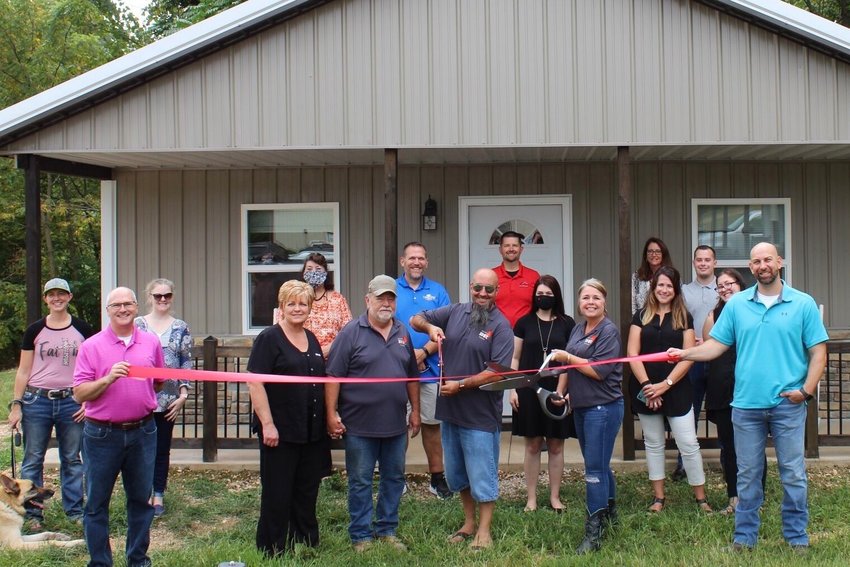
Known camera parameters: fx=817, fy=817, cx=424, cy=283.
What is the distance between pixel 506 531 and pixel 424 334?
1583mm

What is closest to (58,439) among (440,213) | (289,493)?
(289,493)

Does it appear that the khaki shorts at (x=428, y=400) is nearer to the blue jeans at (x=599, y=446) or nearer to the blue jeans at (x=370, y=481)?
the blue jeans at (x=370, y=481)

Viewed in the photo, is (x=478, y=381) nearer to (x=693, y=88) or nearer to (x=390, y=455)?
(x=390, y=455)

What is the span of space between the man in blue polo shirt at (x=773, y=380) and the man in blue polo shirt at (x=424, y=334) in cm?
203

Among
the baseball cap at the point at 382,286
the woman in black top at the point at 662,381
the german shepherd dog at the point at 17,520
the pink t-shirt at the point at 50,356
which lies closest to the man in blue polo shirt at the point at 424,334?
the baseball cap at the point at 382,286

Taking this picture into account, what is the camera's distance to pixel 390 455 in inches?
193

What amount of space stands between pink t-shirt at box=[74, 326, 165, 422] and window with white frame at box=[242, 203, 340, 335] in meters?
4.07

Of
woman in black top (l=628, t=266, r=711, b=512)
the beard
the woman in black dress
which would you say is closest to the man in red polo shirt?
the woman in black dress

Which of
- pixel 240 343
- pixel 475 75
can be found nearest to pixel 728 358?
pixel 475 75

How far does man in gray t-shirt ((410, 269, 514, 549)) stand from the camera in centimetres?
477

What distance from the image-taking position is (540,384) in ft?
18.1

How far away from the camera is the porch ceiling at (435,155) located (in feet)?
23.5

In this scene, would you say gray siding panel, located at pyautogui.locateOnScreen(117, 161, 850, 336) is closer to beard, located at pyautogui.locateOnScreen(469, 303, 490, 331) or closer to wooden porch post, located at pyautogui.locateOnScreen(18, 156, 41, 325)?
wooden porch post, located at pyautogui.locateOnScreen(18, 156, 41, 325)

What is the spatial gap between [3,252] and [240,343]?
1299 cm
